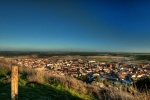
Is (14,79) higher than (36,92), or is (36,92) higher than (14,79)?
(14,79)

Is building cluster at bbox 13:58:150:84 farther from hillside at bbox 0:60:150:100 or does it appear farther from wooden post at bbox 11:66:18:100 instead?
wooden post at bbox 11:66:18:100

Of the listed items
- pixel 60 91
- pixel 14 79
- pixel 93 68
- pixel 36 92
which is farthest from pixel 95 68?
pixel 14 79

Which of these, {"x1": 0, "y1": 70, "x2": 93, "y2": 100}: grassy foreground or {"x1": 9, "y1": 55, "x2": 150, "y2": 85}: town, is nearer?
{"x1": 0, "y1": 70, "x2": 93, "y2": 100}: grassy foreground

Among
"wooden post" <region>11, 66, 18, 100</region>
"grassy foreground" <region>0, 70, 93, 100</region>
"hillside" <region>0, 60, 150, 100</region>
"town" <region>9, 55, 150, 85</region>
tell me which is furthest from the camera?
"town" <region>9, 55, 150, 85</region>

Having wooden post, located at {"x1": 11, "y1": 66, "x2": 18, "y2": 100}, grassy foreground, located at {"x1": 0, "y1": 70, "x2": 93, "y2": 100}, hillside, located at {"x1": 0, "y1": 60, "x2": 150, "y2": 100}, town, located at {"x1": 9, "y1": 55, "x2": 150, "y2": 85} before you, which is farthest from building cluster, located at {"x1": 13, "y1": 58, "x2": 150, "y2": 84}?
wooden post, located at {"x1": 11, "y1": 66, "x2": 18, "y2": 100}

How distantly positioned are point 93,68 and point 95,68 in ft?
0.76

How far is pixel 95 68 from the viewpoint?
2491 centimetres

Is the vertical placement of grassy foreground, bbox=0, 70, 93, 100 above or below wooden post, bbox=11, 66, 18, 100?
below

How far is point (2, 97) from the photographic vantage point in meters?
8.60

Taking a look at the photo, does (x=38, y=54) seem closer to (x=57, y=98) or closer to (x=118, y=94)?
(x=57, y=98)

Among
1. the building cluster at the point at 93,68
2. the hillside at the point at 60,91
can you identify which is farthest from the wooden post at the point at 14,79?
the building cluster at the point at 93,68

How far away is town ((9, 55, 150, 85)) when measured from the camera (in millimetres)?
18812

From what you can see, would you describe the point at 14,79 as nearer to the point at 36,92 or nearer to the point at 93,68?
the point at 36,92

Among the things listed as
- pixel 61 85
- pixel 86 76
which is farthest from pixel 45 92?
pixel 86 76
